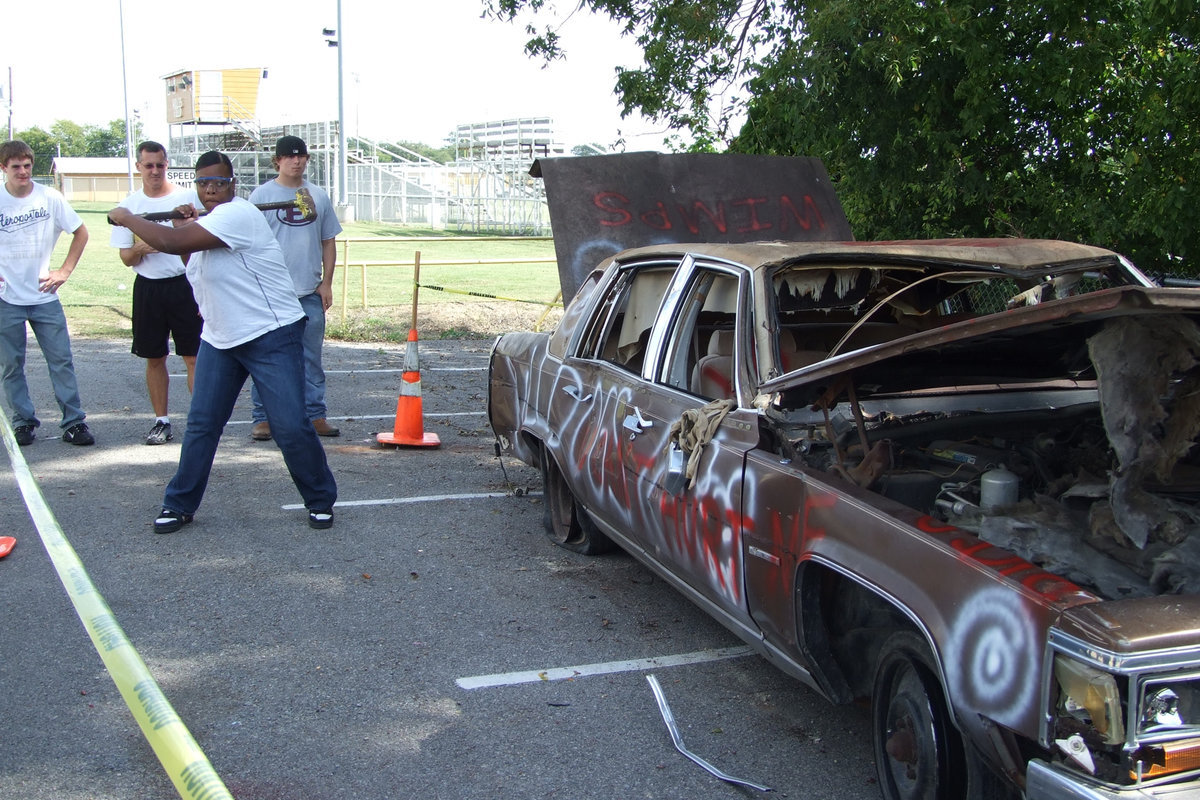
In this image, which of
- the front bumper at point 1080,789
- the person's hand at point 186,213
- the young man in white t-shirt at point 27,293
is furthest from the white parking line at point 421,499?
the front bumper at point 1080,789

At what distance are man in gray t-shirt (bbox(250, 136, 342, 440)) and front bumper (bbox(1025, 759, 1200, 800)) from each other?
18.5 feet

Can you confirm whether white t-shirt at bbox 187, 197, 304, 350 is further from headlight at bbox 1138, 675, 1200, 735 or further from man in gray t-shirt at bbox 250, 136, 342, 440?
headlight at bbox 1138, 675, 1200, 735

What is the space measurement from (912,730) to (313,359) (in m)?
5.55

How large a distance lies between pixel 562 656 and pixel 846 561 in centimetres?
158

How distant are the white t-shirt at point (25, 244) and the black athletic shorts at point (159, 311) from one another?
0.62 metres

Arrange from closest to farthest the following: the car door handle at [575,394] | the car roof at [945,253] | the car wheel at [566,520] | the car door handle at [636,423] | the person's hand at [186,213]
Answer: the car roof at [945,253] < the car door handle at [636,423] < the car door handle at [575,394] < the car wheel at [566,520] < the person's hand at [186,213]

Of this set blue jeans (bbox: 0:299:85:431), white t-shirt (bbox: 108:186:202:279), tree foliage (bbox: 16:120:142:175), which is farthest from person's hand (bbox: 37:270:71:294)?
tree foliage (bbox: 16:120:142:175)

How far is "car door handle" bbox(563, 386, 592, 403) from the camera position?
4664 mm

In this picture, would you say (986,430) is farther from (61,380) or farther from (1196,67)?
(61,380)

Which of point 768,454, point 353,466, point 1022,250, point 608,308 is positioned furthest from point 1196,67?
point 353,466

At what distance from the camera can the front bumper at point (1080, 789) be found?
210 cm

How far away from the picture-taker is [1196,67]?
19.7 ft

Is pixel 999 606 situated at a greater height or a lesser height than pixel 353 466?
greater

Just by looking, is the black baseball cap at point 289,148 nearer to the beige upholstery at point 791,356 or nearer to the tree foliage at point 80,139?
the beige upholstery at point 791,356
